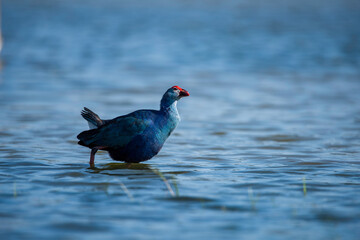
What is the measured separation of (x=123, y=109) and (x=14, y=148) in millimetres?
3929

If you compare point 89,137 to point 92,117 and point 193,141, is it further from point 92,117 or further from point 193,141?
point 193,141

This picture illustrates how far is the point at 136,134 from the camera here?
7.62 metres

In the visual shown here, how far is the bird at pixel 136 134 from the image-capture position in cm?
759

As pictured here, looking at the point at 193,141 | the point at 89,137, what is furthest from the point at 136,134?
the point at 193,141

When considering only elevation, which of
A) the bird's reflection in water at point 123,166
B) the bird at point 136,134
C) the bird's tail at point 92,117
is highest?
the bird's tail at point 92,117

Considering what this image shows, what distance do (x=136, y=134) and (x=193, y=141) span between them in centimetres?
248

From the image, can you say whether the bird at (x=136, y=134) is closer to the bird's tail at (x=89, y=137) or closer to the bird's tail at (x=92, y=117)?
the bird's tail at (x=89, y=137)

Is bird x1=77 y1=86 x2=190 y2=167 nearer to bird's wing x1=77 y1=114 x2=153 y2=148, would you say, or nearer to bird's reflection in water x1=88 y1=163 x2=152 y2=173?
bird's wing x1=77 y1=114 x2=153 y2=148

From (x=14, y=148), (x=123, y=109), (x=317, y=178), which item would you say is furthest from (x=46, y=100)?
(x=317, y=178)

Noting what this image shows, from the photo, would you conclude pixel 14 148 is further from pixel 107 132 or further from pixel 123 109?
pixel 123 109

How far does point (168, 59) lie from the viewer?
2138cm

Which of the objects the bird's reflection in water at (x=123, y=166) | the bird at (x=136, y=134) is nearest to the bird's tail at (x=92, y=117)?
the bird at (x=136, y=134)

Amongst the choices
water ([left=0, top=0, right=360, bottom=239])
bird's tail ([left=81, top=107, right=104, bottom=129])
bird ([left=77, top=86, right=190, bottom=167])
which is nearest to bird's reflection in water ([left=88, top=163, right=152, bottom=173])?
water ([left=0, top=0, right=360, bottom=239])

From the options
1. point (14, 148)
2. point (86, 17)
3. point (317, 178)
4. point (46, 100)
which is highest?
point (86, 17)
